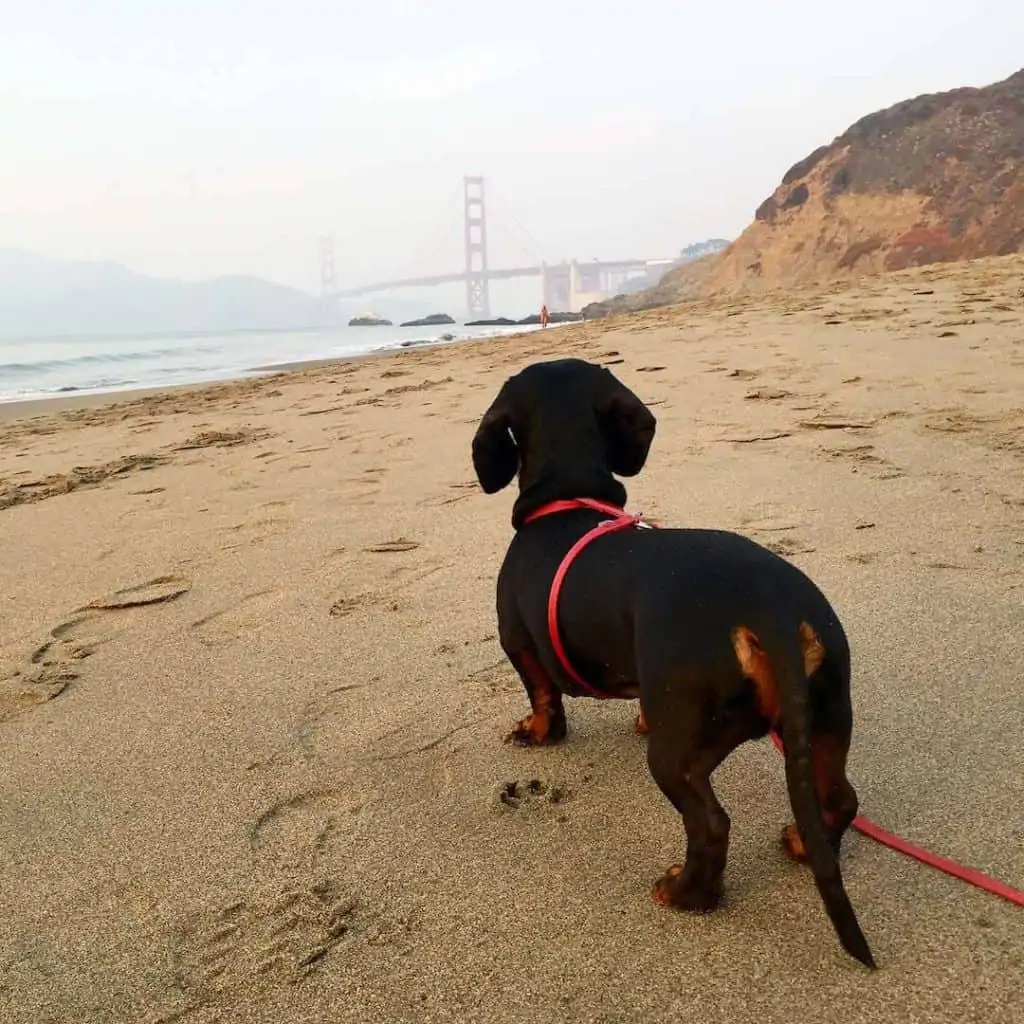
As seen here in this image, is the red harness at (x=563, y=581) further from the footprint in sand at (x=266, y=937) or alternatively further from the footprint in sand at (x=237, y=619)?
the footprint in sand at (x=237, y=619)

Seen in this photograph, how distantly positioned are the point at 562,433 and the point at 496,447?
6.5 inches

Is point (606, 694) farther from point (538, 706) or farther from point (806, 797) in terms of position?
point (806, 797)

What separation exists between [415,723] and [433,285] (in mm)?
72599

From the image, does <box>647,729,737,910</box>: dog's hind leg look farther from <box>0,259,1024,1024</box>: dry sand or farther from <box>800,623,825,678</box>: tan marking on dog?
<box>800,623,825,678</box>: tan marking on dog

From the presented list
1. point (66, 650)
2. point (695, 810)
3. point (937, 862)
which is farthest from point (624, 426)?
point (66, 650)

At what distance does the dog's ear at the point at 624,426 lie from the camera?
2.29 meters

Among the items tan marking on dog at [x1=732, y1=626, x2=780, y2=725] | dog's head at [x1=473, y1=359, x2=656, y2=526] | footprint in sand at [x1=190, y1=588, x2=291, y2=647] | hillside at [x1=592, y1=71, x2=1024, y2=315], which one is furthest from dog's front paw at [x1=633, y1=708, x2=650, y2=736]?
hillside at [x1=592, y1=71, x2=1024, y2=315]

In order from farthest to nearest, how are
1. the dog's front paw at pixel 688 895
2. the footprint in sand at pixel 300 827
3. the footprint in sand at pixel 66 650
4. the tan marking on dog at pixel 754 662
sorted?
the footprint in sand at pixel 66 650 < the footprint in sand at pixel 300 827 < the dog's front paw at pixel 688 895 < the tan marking on dog at pixel 754 662

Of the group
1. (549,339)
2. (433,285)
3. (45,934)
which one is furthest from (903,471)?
(433,285)

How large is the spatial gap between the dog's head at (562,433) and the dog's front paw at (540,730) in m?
0.47

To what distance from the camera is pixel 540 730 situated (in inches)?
88.7

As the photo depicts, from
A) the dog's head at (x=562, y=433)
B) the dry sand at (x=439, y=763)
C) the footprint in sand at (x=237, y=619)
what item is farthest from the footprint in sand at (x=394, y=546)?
the dog's head at (x=562, y=433)

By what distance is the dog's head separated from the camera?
224 cm

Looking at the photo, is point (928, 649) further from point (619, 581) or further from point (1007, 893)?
point (619, 581)
